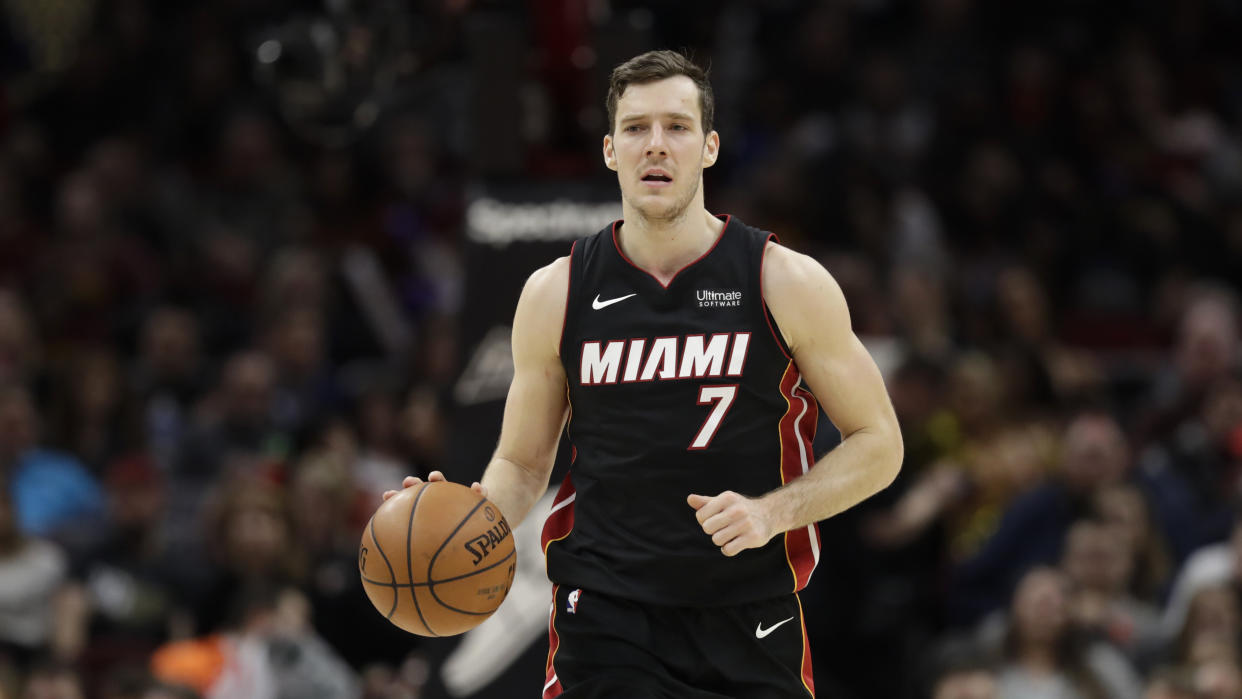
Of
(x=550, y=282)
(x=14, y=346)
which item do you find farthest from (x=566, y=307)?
(x=14, y=346)

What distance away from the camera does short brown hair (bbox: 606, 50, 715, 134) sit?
14.5 feet

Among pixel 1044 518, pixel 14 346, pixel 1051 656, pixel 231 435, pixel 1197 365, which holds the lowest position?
pixel 1051 656

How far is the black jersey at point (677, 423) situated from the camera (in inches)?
171

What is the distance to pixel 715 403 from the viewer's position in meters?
4.37

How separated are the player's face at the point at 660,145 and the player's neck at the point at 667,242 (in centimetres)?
5

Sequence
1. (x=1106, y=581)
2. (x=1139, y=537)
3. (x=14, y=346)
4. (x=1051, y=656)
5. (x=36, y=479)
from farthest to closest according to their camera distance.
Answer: (x=14, y=346), (x=36, y=479), (x=1139, y=537), (x=1106, y=581), (x=1051, y=656)

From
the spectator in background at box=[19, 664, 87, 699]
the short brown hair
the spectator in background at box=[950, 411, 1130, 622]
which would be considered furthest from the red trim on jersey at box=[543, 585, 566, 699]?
the spectator in background at box=[950, 411, 1130, 622]

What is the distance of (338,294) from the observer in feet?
37.7

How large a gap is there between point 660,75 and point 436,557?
141cm

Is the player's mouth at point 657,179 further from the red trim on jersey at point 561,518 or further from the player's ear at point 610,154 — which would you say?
the red trim on jersey at point 561,518

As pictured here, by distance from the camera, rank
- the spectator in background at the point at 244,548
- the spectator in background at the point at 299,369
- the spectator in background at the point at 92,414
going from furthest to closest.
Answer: the spectator in background at the point at 299,369, the spectator in background at the point at 92,414, the spectator in background at the point at 244,548

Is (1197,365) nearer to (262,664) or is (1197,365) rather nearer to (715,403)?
(262,664)

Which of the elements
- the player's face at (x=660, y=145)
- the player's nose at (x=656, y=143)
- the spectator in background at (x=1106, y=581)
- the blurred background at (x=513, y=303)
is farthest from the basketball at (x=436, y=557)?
the spectator in background at (x=1106, y=581)

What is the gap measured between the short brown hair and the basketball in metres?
1.11
